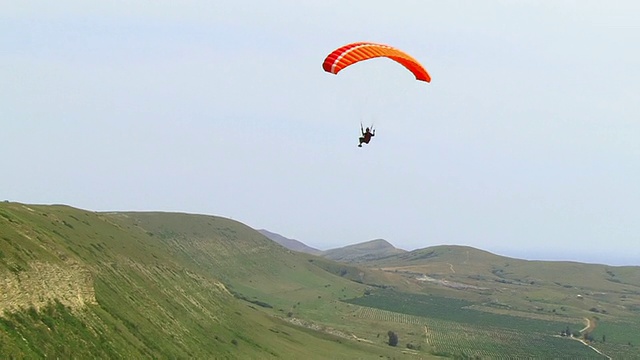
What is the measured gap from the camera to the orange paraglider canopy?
40812 mm

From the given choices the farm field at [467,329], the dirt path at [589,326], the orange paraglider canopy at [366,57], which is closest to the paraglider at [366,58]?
the orange paraglider canopy at [366,57]

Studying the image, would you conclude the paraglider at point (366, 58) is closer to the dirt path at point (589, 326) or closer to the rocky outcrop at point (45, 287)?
the rocky outcrop at point (45, 287)

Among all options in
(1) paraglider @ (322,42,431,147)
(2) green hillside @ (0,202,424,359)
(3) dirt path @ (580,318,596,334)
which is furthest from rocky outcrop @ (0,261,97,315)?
(3) dirt path @ (580,318,596,334)

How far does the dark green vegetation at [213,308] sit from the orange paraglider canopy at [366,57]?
2596cm

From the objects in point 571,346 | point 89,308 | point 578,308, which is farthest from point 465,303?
point 89,308

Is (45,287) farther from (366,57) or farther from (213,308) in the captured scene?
(213,308)

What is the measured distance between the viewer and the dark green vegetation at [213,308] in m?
45.5

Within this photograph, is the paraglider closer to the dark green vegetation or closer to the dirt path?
the dark green vegetation

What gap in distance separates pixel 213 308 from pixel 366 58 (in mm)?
56726

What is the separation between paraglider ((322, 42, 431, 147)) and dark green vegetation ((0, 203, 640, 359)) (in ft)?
83.4

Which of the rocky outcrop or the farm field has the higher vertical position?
the rocky outcrop

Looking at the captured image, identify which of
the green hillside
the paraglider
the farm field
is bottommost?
the farm field

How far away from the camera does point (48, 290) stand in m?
46.1

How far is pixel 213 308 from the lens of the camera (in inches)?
3447
